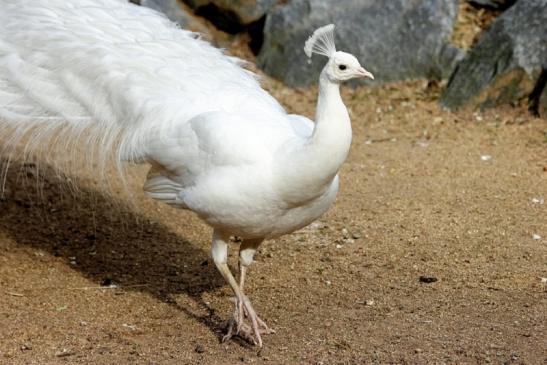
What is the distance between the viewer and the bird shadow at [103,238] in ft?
20.3

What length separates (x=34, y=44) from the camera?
5586 mm

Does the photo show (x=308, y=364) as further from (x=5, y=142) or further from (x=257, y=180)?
(x=5, y=142)

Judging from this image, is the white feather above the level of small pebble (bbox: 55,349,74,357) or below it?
above

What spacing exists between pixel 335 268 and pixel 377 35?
435 centimetres

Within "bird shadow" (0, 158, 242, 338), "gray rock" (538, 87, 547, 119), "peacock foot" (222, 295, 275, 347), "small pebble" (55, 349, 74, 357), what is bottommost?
"bird shadow" (0, 158, 242, 338)

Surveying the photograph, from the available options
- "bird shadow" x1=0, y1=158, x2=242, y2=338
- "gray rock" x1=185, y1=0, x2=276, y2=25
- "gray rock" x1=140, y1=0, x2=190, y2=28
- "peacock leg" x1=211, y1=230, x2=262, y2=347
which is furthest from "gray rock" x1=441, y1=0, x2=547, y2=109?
"peacock leg" x1=211, y1=230, x2=262, y2=347

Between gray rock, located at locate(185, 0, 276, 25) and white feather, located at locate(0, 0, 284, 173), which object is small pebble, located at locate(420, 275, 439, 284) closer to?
white feather, located at locate(0, 0, 284, 173)

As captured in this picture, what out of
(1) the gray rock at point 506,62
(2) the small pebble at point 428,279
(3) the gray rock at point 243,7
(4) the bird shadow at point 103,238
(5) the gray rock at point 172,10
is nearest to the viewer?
(2) the small pebble at point 428,279

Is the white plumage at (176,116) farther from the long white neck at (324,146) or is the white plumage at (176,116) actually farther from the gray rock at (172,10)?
the gray rock at (172,10)

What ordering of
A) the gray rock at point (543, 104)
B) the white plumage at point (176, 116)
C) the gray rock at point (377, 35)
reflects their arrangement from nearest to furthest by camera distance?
the white plumage at point (176, 116)
the gray rock at point (543, 104)
the gray rock at point (377, 35)

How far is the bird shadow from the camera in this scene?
6191 millimetres

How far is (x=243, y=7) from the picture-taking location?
10.6 meters

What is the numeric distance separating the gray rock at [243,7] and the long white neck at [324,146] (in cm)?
614

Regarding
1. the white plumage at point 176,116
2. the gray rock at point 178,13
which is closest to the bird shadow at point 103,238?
the white plumage at point 176,116
